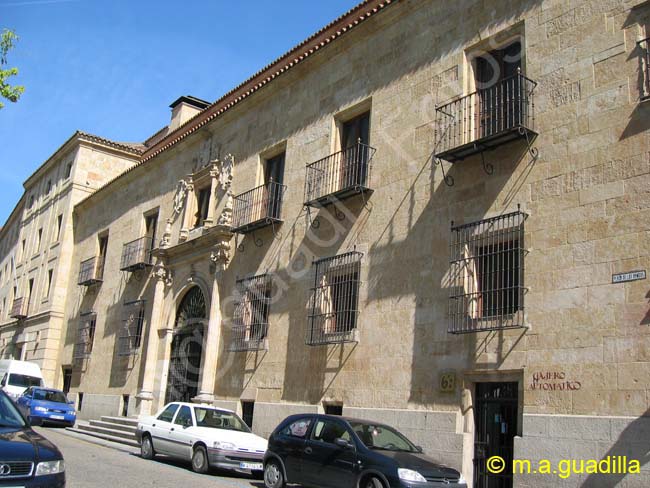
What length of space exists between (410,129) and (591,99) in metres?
3.90

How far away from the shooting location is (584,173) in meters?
9.70

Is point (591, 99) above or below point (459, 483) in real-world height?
above

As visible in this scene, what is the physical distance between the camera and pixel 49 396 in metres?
21.9

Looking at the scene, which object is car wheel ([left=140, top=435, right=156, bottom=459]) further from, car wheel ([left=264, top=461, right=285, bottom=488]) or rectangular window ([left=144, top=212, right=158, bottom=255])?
→ rectangular window ([left=144, top=212, right=158, bottom=255])

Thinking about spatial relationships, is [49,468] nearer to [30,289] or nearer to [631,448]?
[631,448]

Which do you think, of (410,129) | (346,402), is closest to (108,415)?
(346,402)

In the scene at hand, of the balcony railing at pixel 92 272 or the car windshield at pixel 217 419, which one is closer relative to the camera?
the car windshield at pixel 217 419

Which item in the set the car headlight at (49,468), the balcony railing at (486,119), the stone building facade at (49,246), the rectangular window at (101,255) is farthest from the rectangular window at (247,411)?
the stone building facade at (49,246)

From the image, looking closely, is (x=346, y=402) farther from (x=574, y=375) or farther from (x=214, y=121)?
(x=214, y=121)

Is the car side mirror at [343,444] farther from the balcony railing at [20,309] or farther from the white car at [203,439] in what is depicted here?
the balcony railing at [20,309]

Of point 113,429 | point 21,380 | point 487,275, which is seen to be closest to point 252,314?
point 113,429

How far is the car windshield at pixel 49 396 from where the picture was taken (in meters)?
21.5

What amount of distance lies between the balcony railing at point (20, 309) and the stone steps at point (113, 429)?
1493 cm

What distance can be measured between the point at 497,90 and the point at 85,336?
2026 centimetres
